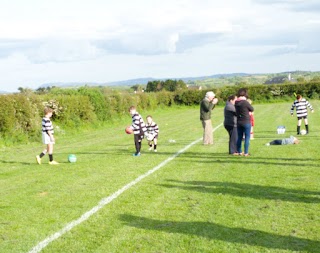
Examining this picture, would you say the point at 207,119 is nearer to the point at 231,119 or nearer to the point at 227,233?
the point at 231,119

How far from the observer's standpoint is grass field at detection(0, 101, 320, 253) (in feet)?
22.1

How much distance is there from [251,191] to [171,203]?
1.74 metres

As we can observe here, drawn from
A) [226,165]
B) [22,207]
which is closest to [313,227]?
[22,207]

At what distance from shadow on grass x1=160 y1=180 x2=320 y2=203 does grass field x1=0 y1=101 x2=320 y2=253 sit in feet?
0.06

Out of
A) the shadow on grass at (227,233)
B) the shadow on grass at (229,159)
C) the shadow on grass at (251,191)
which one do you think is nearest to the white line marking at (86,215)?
the shadow on grass at (227,233)

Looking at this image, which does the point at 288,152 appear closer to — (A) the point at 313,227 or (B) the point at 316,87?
(A) the point at 313,227

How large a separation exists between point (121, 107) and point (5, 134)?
→ 15714mm

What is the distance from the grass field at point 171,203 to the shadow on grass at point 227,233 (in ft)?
0.04

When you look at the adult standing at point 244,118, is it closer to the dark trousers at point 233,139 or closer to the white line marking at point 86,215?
the dark trousers at point 233,139

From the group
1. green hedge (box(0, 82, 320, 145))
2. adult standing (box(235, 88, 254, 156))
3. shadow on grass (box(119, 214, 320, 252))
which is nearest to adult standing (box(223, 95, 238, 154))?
adult standing (box(235, 88, 254, 156))

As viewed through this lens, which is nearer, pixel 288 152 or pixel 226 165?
pixel 226 165

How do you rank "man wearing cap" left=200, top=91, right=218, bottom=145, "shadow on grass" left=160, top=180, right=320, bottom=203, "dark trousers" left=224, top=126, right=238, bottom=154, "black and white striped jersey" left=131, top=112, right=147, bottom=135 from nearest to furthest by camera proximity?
"shadow on grass" left=160, top=180, right=320, bottom=203 < "dark trousers" left=224, top=126, right=238, bottom=154 < "black and white striped jersey" left=131, top=112, right=147, bottom=135 < "man wearing cap" left=200, top=91, right=218, bottom=145

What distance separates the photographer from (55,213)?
854cm

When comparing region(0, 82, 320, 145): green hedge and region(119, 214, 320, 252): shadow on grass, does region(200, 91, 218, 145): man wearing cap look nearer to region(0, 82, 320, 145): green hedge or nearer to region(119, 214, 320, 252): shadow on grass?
region(0, 82, 320, 145): green hedge
